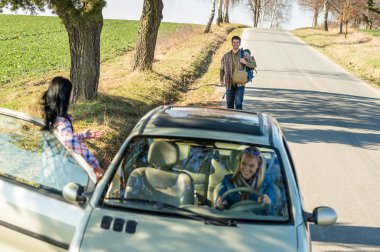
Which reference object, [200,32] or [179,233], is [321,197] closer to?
[179,233]

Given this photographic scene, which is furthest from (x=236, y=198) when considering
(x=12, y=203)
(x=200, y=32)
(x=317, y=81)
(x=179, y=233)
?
(x=200, y=32)

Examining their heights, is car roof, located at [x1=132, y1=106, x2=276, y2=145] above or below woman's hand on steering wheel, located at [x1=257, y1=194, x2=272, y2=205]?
above

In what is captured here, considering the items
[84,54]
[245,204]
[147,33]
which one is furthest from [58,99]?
[147,33]

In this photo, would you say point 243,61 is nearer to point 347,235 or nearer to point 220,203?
point 347,235

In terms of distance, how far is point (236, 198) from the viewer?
179 inches

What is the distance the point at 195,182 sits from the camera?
5.04 metres

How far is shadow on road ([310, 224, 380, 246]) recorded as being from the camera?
6660 millimetres

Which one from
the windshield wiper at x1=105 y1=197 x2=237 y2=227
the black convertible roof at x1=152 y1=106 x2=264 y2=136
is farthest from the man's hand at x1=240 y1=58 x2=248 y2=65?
the windshield wiper at x1=105 y1=197 x2=237 y2=227

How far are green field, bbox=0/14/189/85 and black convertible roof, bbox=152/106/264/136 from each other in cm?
1200

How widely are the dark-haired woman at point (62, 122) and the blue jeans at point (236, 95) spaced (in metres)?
6.78

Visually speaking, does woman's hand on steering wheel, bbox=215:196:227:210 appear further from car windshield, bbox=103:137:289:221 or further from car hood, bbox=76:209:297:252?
car hood, bbox=76:209:297:252

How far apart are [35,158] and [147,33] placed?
50.6ft

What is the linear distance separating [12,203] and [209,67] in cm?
2197

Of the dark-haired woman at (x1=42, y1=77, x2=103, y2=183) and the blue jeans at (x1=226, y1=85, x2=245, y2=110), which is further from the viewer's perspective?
the blue jeans at (x1=226, y1=85, x2=245, y2=110)
